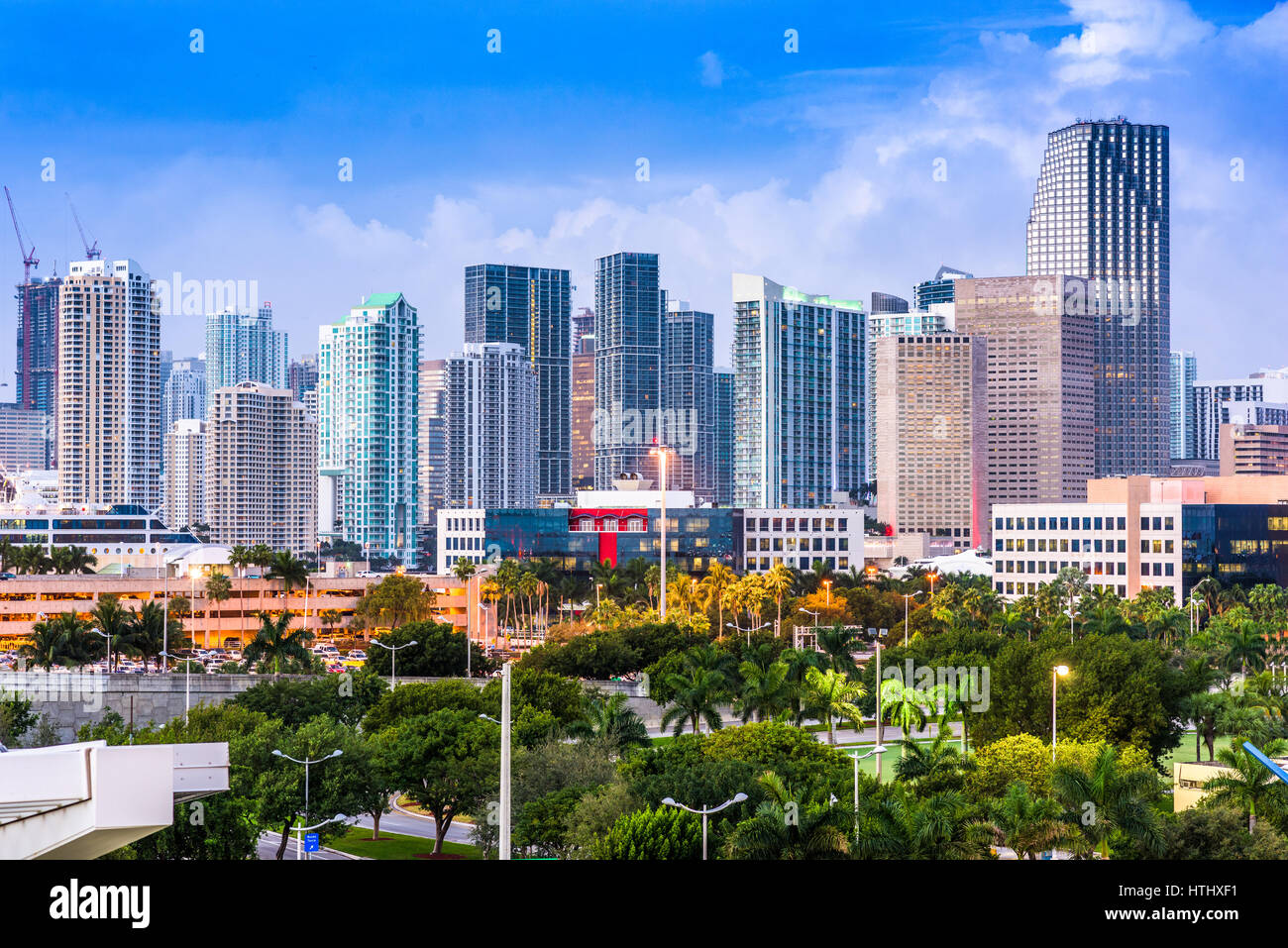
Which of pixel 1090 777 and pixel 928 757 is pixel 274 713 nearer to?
pixel 928 757

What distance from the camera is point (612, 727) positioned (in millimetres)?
45094

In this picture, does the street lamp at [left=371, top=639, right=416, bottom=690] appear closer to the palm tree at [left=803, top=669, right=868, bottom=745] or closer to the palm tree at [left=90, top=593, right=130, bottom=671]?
the palm tree at [left=90, top=593, right=130, bottom=671]

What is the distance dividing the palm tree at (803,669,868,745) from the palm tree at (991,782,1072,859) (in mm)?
23460

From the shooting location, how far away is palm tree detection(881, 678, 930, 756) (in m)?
54.1

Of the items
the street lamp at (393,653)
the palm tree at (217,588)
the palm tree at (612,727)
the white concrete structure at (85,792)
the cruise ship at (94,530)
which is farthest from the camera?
the cruise ship at (94,530)

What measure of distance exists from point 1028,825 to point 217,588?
87.3 m

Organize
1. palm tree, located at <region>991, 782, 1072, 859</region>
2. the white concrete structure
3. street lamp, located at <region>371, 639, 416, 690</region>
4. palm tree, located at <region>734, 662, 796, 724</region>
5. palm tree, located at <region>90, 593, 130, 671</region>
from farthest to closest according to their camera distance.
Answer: palm tree, located at <region>90, 593, 130, 671</region> < street lamp, located at <region>371, 639, 416, 690</region> < palm tree, located at <region>734, 662, 796, 724</region> < palm tree, located at <region>991, 782, 1072, 859</region> < the white concrete structure

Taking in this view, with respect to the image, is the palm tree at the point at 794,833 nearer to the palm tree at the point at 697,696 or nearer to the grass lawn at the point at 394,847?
the grass lawn at the point at 394,847

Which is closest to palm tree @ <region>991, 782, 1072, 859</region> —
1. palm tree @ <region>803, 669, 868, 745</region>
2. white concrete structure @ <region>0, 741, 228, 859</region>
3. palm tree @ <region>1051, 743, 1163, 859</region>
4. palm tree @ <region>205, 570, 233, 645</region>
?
palm tree @ <region>1051, 743, 1163, 859</region>

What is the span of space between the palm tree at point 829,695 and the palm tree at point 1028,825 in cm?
2346

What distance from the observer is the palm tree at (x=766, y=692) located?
56188mm

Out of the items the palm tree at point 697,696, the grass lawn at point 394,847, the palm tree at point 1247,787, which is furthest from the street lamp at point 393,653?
the palm tree at point 1247,787

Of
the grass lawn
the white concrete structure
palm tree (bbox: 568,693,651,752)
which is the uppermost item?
the white concrete structure
